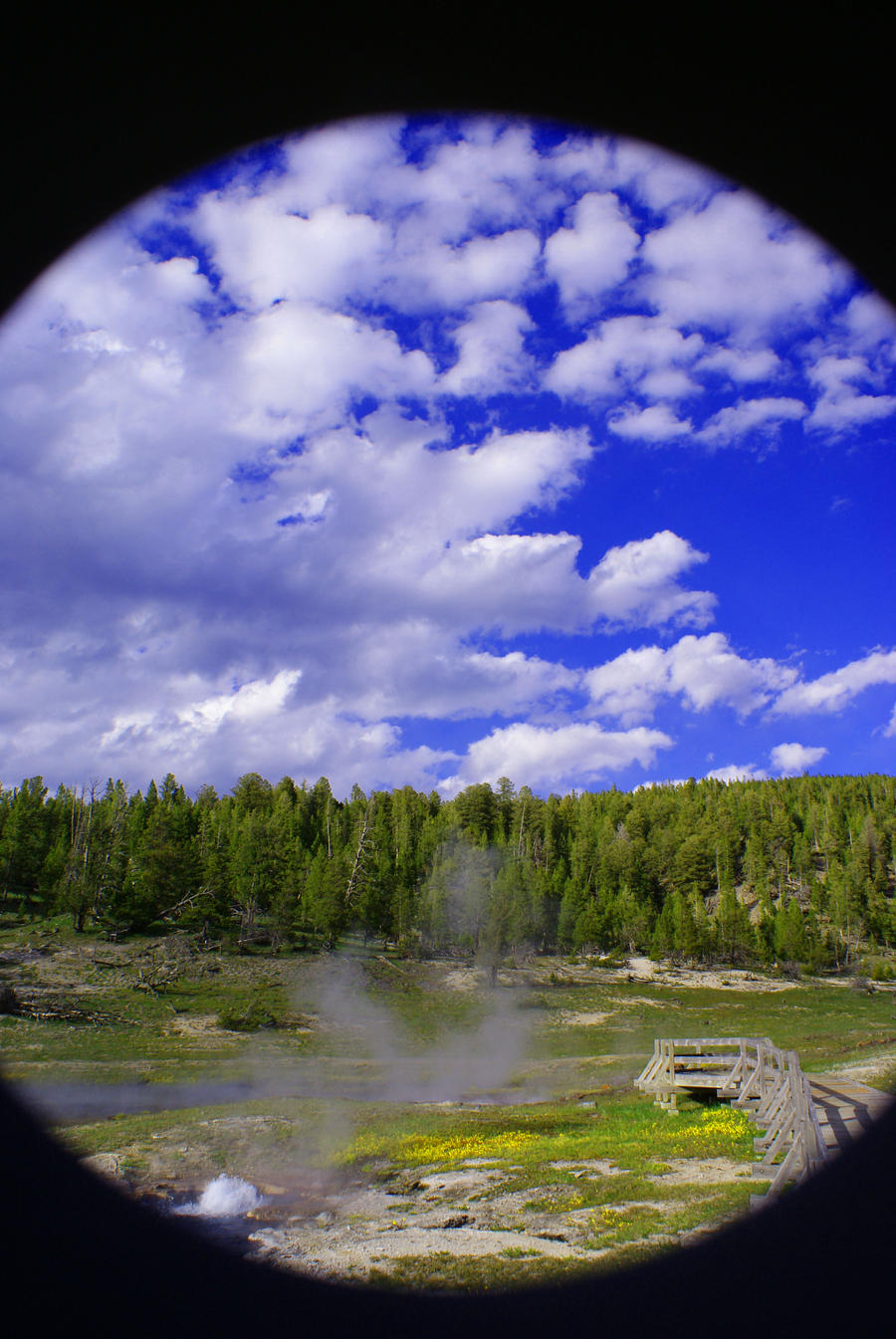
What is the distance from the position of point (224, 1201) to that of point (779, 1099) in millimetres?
10049

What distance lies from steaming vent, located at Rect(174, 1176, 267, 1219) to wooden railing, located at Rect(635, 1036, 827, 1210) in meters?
8.36

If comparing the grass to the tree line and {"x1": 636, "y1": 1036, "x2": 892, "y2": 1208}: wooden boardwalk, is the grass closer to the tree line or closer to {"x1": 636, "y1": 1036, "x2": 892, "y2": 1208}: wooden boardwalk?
{"x1": 636, "y1": 1036, "x2": 892, "y2": 1208}: wooden boardwalk

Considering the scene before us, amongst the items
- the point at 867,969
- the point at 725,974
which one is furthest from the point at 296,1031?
the point at 867,969

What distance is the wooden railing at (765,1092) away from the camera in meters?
10.8

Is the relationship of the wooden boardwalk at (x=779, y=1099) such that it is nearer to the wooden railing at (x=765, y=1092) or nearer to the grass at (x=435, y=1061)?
the wooden railing at (x=765, y=1092)

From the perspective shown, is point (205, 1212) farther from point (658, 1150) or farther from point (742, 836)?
point (742, 836)

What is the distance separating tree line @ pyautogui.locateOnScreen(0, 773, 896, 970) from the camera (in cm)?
5778

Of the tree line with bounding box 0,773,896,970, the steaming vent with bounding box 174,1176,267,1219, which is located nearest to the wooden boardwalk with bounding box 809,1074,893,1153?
the steaming vent with bounding box 174,1176,267,1219

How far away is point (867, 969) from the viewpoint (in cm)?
7450

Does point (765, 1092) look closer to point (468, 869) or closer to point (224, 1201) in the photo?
point (224, 1201)

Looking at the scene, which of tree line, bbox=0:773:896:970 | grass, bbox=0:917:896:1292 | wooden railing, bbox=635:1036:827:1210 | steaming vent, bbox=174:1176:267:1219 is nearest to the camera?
wooden railing, bbox=635:1036:827:1210

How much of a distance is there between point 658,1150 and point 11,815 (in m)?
72.8

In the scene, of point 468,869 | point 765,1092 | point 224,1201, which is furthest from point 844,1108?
point 468,869

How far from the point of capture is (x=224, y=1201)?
45.9 ft
